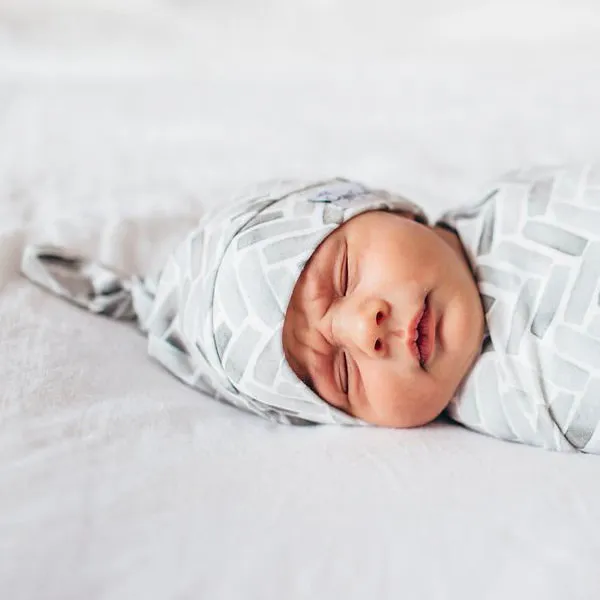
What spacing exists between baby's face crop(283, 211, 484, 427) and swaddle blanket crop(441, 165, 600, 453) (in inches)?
1.4

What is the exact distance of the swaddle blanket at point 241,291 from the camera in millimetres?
1067

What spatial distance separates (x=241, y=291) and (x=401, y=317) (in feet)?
0.64

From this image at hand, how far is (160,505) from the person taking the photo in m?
0.82

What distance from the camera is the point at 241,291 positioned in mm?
1083

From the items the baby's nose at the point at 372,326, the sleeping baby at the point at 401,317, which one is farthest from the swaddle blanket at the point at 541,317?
the baby's nose at the point at 372,326

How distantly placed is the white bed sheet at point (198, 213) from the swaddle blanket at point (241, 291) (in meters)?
0.04

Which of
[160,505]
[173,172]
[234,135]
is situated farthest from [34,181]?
[160,505]

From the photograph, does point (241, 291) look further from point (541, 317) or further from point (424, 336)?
point (541, 317)

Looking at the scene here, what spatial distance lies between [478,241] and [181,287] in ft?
1.33

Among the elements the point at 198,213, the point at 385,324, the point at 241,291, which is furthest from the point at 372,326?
the point at 198,213

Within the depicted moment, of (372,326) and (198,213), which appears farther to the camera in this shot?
(198,213)

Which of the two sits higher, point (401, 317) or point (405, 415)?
point (401, 317)

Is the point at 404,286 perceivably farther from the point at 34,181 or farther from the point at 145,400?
the point at 34,181

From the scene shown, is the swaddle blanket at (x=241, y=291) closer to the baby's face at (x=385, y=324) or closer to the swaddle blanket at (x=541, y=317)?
the baby's face at (x=385, y=324)
